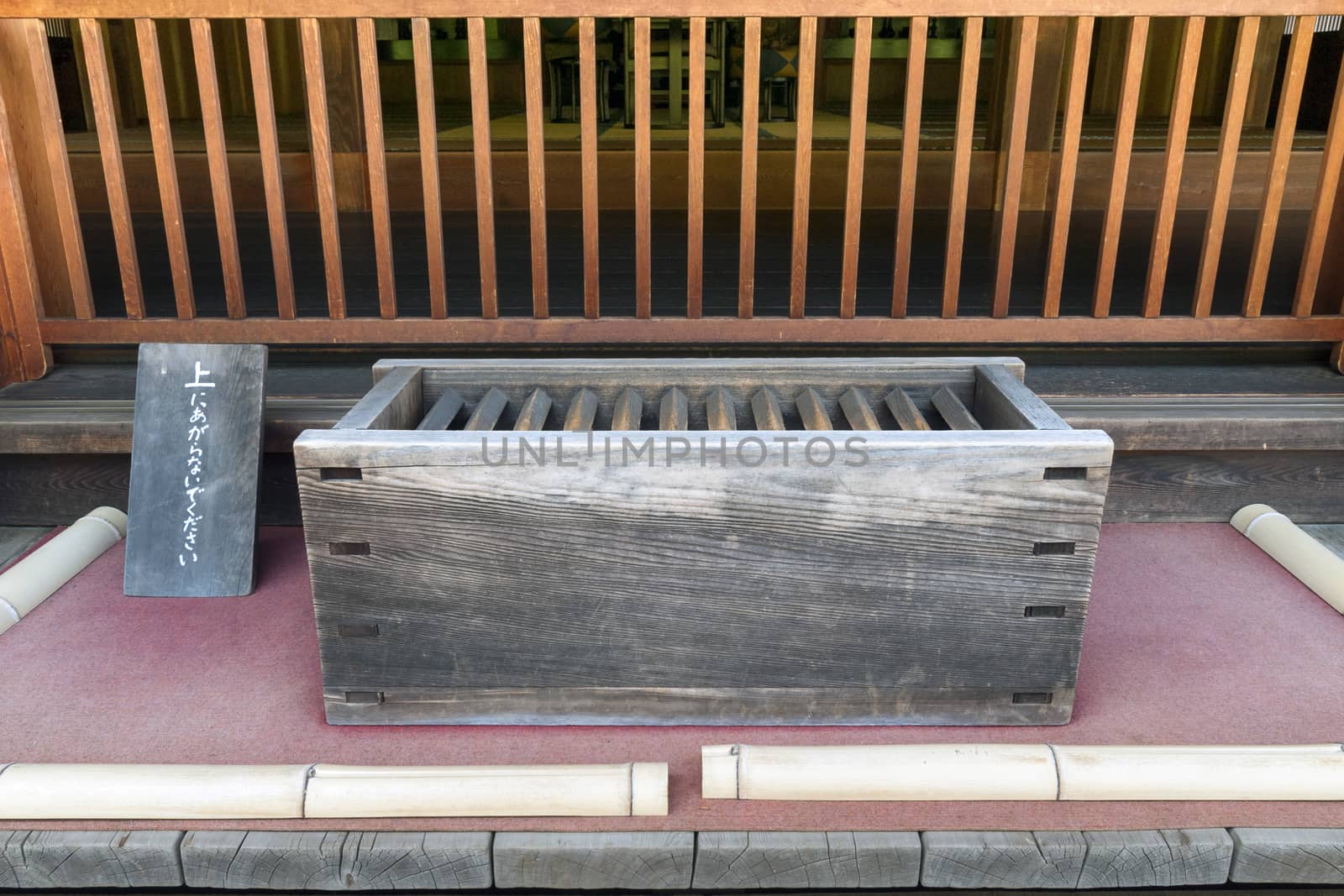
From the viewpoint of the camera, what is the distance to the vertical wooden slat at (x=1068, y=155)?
2.37m

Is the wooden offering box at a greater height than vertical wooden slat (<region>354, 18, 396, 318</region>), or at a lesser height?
lesser

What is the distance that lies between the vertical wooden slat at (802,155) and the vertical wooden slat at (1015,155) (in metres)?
0.46

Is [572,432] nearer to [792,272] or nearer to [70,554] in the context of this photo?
[792,272]

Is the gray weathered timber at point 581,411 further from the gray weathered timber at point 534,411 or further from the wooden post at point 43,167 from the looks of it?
the wooden post at point 43,167

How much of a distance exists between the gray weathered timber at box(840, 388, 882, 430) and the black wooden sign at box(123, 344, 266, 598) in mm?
1253

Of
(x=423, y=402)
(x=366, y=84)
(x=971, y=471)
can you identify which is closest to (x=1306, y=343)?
(x=971, y=471)

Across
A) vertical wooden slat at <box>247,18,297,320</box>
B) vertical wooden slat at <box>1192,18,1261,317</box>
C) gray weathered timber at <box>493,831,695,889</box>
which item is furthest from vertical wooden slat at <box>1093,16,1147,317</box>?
vertical wooden slat at <box>247,18,297,320</box>

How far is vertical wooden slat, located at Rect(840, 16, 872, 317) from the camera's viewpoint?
91.8 inches

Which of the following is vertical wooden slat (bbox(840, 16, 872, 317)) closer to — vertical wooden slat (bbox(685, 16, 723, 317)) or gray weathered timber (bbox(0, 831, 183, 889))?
vertical wooden slat (bbox(685, 16, 723, 317))

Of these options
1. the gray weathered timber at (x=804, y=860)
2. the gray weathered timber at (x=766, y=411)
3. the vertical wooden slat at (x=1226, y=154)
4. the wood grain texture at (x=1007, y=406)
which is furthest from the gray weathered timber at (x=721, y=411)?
the vertical wooden slat at (x=1226, y=154)

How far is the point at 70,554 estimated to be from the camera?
91.9 inches

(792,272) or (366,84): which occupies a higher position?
(366,84)

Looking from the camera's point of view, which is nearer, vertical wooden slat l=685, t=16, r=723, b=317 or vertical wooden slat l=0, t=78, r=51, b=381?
vertical wooden slat l=685, t=16, r=723, b=317

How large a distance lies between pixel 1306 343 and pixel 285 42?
8051 mm
